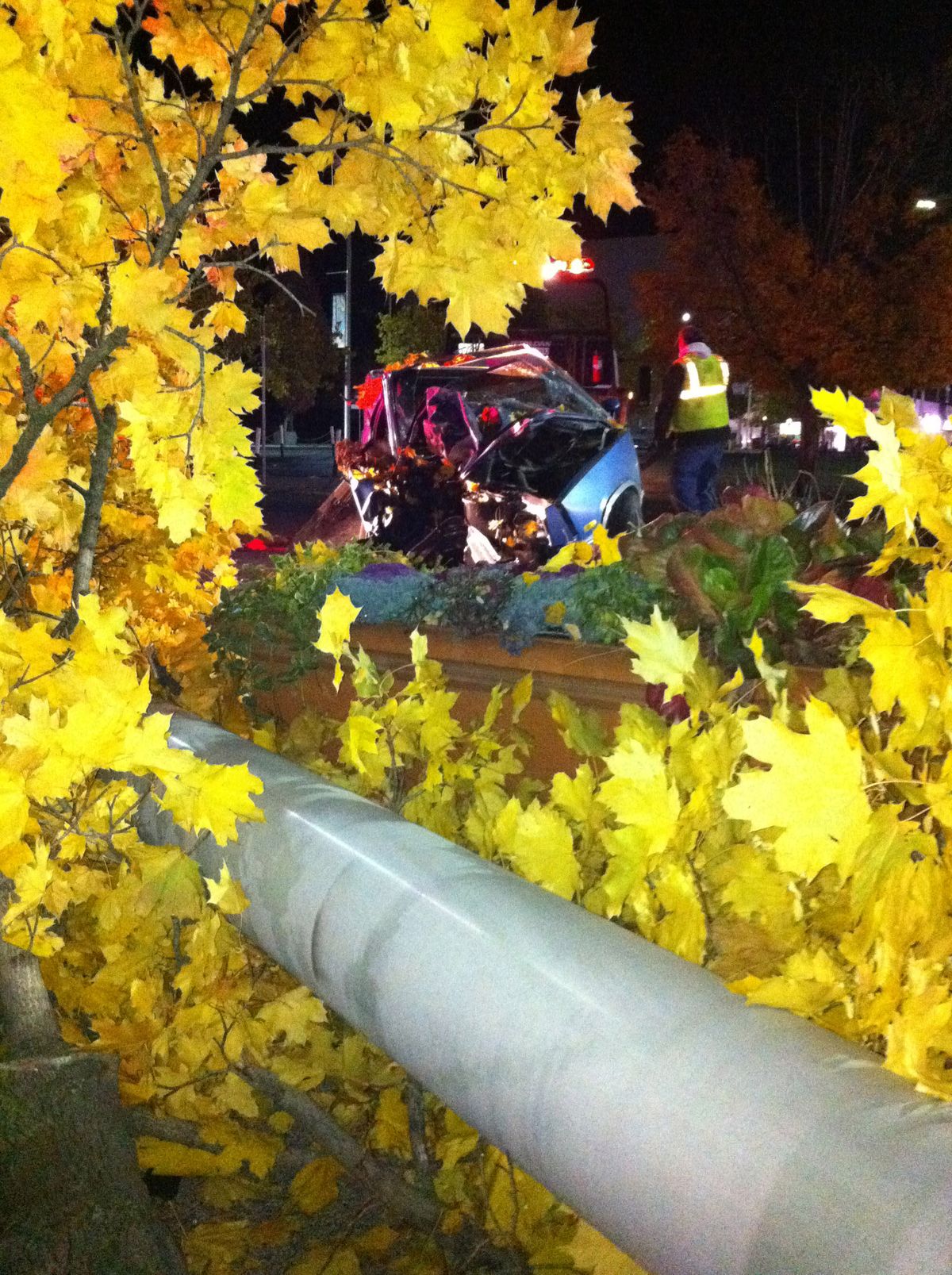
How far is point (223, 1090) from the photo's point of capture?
2.45 meters

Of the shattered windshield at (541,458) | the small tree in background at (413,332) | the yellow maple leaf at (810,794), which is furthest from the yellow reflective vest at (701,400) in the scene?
the small tree in background at (413,332)

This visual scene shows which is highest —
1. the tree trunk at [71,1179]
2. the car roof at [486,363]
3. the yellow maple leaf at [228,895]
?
the car roof at [486,363]

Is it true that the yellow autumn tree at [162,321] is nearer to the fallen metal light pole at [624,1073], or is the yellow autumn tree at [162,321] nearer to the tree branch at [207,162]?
the tree branch at [207,162]

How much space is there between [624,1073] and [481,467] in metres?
6.53

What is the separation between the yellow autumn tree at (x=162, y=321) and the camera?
173 centimetres

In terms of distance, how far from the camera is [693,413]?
27.5 ft

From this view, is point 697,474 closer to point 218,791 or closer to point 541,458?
point 541,458

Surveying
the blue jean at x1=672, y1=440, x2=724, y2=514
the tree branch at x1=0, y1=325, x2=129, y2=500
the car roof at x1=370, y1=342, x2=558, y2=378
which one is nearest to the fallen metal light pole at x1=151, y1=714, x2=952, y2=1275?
the tree branch at x1=0, y1=325, x2=129, y2=500

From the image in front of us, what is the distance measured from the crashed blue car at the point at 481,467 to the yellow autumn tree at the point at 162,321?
4.69 m

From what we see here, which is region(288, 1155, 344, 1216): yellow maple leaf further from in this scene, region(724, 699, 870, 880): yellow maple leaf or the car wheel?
the car wheel

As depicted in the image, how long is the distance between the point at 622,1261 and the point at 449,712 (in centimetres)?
158

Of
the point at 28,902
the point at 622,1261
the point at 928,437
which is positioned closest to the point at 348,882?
the point at 28,902

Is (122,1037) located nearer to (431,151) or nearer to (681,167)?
(431,151)

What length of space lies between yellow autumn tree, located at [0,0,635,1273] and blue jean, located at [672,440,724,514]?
19.8ft
